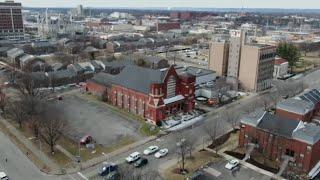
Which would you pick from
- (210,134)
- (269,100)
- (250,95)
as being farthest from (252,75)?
(210,134)

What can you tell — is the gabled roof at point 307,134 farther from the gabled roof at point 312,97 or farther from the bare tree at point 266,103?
the bare tree at point 266,103

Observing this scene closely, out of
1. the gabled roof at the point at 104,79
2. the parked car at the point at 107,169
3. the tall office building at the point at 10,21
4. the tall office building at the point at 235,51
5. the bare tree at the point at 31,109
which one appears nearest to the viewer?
the parked car at the point at 107,169

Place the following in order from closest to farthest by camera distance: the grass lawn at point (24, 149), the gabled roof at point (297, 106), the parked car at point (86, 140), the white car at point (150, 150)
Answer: the grass lawn at point (24, 149) < the white car at point (150, 150) < the parked car at point (86, 140) < the gabled roof at point (297, 106)

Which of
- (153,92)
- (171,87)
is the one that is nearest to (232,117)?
(171,87)

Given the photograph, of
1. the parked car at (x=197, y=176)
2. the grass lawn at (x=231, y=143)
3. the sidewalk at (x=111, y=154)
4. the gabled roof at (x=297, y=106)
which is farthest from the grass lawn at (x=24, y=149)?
the gabled roof at (x=297, y=106)

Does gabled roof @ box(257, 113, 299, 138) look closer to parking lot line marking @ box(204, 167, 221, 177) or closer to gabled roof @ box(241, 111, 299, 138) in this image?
gabled roof @ box(241, 111, 299, 138)

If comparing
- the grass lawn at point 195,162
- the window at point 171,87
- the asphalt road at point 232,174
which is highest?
the window at point 171,87

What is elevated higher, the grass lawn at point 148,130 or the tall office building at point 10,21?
the tall office building at point 10,21
